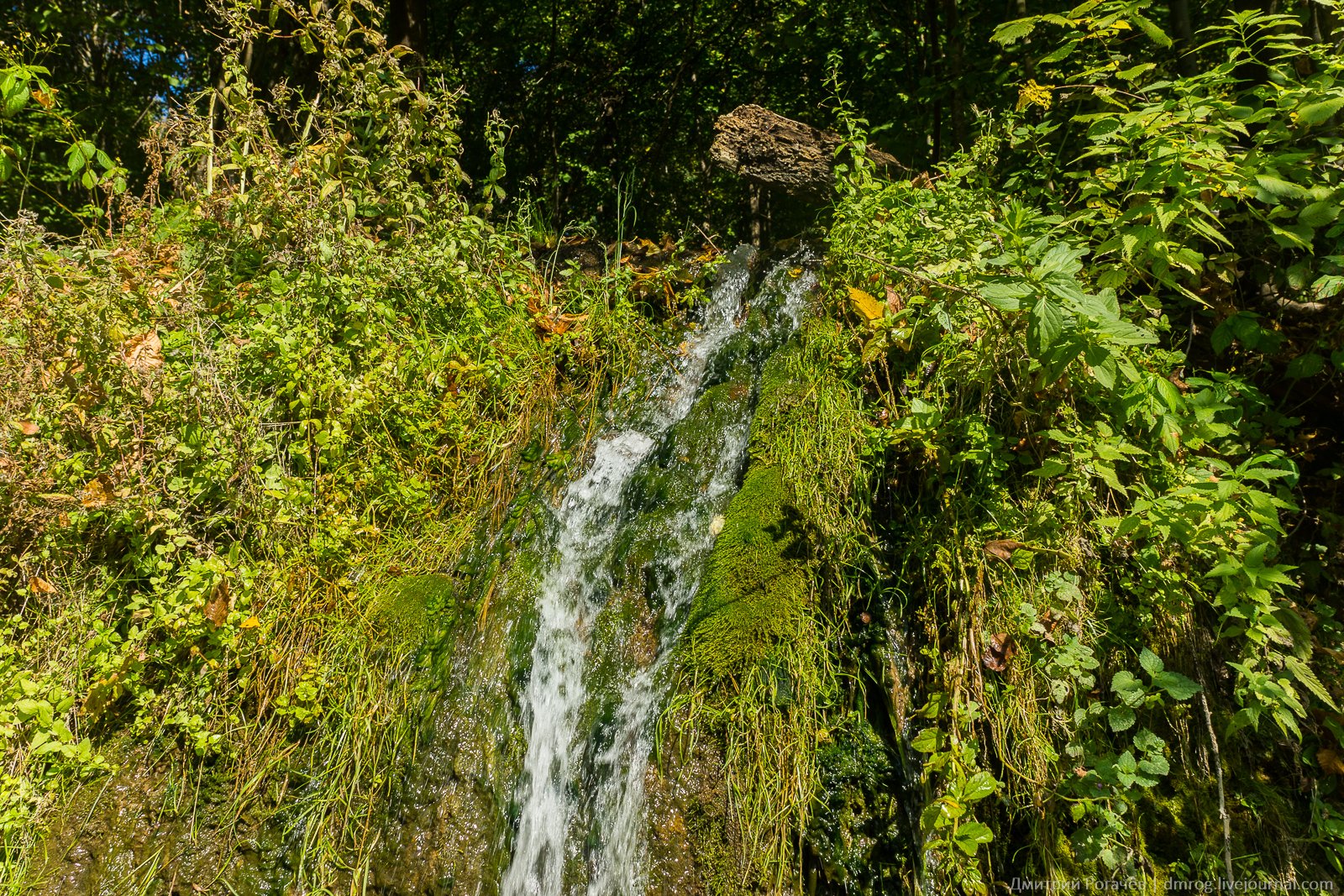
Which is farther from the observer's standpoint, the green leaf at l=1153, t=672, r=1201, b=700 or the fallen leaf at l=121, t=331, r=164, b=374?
the fallen leaf at l=121, t=331, r=164, b=374

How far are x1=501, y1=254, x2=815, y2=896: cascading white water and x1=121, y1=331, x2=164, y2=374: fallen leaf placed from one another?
181 centimetres

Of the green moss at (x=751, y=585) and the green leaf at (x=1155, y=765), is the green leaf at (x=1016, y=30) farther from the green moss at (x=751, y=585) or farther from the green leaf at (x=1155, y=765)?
the green leaf at (x=1155, y=765)

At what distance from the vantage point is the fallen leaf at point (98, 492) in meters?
3.11

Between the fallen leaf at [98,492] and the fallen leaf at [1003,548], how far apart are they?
327 cm

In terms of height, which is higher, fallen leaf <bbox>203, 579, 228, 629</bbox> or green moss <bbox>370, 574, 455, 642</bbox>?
fallen leaf <bbox>203, 579, 228, 629</bbox>

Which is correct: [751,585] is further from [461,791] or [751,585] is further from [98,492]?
[98,492]

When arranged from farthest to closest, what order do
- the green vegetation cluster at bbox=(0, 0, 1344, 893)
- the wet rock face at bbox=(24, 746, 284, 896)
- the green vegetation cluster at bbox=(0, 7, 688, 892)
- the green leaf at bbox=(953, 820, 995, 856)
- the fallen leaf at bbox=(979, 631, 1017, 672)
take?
the green vegetation cluster at bbox=(0, 7, 688, 892) → the wet rock face at bbox=(24, 746, 284, 896) → the fallen leaf at bbox=(979, 631, 1017, 672) → the green vegetation cluster at bbox=(0, 0, 1344, 893) → the green leaf at bbox=(953, 820, 995, 856)

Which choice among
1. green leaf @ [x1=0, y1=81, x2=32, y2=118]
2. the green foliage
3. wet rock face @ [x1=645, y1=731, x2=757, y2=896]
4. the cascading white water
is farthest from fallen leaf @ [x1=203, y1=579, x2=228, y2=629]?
the green foliage

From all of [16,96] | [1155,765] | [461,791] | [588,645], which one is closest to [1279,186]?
[1155,765]

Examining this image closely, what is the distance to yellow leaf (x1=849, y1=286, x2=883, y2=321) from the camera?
328 cm

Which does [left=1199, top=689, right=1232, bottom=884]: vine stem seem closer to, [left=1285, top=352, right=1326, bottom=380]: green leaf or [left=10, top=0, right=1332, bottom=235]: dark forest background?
[left=1285, top=352, right=1326, bottom=380]: green leaf

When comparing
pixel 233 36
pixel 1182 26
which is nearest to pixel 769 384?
pixel 1182 26

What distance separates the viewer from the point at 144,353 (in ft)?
11.3

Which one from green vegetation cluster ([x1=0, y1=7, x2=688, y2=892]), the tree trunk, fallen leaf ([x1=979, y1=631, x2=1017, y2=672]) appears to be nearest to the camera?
fallen leaf ([x1=979, y1=631, x2=1017, y2=672])
